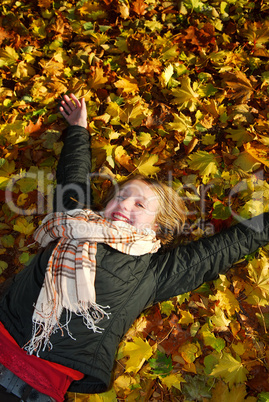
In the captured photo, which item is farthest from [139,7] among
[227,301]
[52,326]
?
[52,326]

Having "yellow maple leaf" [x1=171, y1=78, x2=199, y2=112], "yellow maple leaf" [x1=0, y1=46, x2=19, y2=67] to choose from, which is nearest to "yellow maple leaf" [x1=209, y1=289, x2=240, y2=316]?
"yellow maple leaf" [x1=171, y1=78, x2=199, y2=112]

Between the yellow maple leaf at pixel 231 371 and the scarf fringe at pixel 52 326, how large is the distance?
825mm

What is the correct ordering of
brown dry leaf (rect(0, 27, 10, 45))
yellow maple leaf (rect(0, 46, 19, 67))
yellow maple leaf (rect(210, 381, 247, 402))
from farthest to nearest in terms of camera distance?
1. brown dry leaf (rect(0, 27, 10, 45))
2. yellow maple leaf (rect(0, 46, 19, 67))
3. yellow maple leaf (rect(210, 381, 247, 402))

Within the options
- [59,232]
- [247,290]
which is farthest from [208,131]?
[59,232]

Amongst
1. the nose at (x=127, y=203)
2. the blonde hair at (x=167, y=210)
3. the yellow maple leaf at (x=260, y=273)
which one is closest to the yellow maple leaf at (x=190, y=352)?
the yellow maple leaf at (x=260, y=273)

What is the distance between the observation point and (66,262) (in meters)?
1.92

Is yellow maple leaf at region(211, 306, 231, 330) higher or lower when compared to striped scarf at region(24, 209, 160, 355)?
lower

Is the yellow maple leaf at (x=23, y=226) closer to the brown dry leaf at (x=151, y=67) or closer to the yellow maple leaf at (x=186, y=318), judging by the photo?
the yellow maple leaf at (x=186, y=318)

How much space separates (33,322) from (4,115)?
1.86 metres

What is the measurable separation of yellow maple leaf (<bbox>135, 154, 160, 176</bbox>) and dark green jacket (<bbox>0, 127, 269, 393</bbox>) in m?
0.74

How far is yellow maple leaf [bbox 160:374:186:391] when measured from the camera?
2.03 meters

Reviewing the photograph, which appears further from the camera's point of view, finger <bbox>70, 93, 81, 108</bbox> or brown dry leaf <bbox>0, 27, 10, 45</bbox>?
brown dry leaf <bbox>0, 27, 10, 45</bbox>

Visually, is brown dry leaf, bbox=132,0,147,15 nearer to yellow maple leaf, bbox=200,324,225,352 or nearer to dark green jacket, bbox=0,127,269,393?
dark green jacket, bbox=0,127,269,393

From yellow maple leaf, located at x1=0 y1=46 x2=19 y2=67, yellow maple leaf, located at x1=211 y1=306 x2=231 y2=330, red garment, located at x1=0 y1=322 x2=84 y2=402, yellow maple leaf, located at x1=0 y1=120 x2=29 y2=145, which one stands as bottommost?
red garment, located at x1=0 y1=322 x2=84 y2=402
